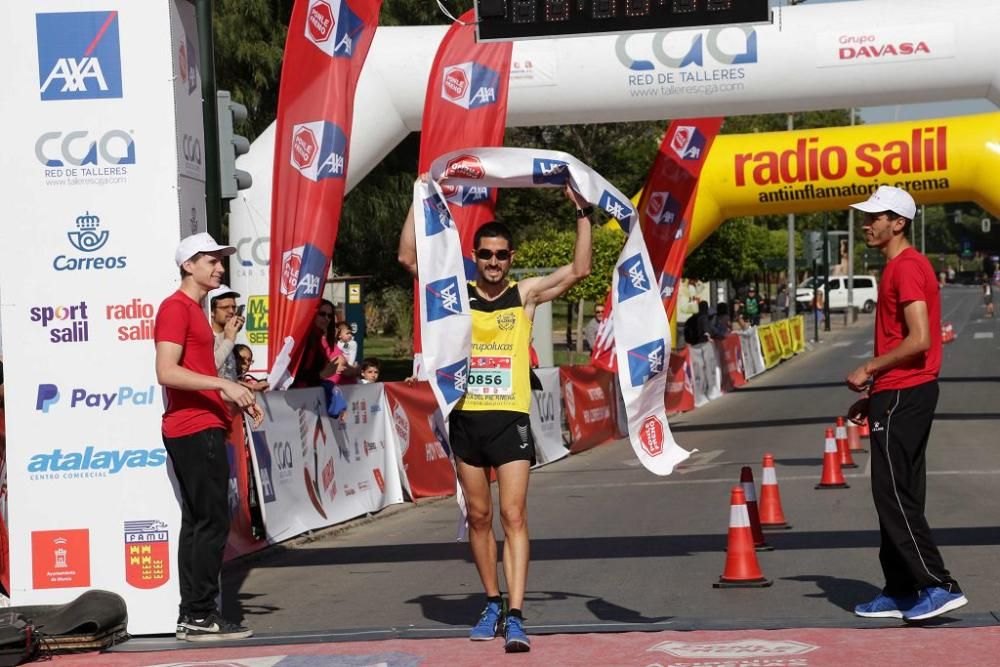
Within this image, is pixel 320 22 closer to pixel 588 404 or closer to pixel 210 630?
pixel 210 630

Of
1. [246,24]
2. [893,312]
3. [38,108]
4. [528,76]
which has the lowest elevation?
[893,312]

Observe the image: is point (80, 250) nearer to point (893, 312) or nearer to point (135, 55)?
point (135, 55)

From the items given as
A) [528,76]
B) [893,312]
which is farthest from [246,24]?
[893,312]

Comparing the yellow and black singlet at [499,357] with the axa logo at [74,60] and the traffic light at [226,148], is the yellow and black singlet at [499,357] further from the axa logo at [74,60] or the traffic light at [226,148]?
the traffic light at [226,148]

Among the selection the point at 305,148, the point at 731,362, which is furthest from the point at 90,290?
the point at 731,362

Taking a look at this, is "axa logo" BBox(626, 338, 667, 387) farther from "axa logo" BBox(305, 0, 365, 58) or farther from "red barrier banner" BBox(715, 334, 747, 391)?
"red barrier banner" BBox(715, 334, 747, 391)

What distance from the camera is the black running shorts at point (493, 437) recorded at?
7375 millimetres

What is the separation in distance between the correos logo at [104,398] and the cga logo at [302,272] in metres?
5.82

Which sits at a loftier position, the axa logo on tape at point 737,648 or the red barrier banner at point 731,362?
the red barrier banner at point 731,362

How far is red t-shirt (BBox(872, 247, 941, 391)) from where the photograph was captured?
7.57 meters

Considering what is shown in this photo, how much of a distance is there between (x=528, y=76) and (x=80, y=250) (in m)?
9.08

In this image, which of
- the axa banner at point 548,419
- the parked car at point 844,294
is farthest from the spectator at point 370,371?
the parked car at point 844,294

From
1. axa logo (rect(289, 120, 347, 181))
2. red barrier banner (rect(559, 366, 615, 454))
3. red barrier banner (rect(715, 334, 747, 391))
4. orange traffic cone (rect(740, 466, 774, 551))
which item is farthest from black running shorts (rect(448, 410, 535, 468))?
red barrier banner (rect(715, 334, 747, 391))

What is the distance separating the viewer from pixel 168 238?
323 inches
